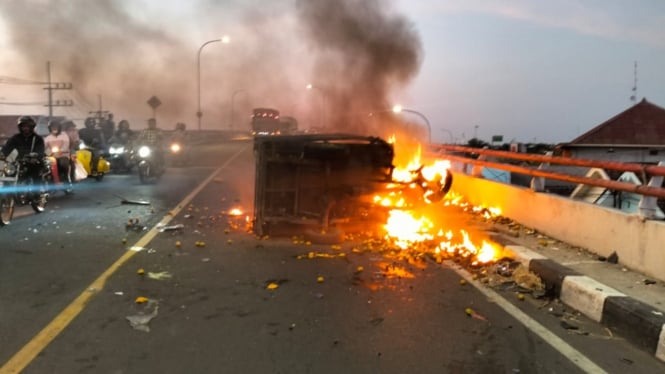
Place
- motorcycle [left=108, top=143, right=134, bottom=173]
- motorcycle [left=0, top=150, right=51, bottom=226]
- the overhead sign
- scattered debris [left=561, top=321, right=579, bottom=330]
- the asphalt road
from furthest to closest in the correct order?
the overhead sign, motorcycle [left=108, top=143, right=134, bottom=173], motorcycle [left=0, top=150, right=51, bottom=226], scattered debris [left=561, top=321, right=579, bottom=330], the asphalt road

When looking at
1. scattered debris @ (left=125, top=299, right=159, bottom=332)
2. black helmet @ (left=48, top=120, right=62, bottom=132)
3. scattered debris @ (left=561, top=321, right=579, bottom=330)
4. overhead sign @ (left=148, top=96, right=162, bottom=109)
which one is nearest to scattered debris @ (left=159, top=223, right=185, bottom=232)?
scattered debris @ (left=125, top=299, right=159, bottom=332)

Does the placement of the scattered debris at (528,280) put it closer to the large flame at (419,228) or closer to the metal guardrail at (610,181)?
the large flame at (419,228)

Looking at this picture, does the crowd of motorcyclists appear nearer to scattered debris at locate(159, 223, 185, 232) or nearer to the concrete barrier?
scattered debris at locate(159, 223, 185, 232)

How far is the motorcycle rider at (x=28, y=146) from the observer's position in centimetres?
991

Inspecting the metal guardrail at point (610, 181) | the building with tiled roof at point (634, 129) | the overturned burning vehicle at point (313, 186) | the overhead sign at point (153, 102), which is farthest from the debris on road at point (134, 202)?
the building with tiled roof at point (634, 129)

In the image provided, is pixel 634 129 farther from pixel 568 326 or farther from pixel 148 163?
pixel 568 326

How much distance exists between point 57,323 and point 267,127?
4545 cm

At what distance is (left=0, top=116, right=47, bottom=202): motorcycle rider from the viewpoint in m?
9.91

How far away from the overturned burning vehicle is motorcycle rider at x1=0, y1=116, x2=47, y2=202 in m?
4.71

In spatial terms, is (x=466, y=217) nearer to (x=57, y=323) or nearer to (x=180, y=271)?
(x=180, y=271)

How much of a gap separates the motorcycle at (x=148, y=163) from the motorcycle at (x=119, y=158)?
1663 mm

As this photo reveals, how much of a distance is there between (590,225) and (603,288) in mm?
1746

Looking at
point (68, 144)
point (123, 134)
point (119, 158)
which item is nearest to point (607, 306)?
point (68, 144)

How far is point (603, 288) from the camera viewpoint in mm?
4938
